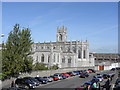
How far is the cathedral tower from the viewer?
80.5 metres

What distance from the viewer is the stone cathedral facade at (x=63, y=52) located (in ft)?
195

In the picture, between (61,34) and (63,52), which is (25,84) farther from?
(61,34)

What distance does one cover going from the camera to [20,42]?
27.9m

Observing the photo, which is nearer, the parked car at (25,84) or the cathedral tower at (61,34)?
the parked car at (25,84)

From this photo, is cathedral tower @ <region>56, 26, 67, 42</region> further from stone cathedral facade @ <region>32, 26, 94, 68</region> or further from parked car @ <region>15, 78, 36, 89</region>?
parked car @ <region>15, 78, 36, 89</region>

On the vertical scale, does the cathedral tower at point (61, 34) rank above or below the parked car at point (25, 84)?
above

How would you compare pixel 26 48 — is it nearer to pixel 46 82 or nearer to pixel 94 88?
pixel 46 82

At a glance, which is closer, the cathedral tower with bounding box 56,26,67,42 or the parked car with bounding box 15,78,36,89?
the parked car with bounding box 15,78,36,89

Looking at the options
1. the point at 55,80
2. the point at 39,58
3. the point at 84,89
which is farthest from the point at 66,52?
the point at 84,89

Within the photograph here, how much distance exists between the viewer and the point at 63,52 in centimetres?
6706

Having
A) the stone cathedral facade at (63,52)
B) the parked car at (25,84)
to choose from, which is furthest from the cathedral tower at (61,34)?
the parked car at (25,84)

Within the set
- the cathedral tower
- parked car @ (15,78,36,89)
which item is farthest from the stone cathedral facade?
parked car @ (15,78,36,89)

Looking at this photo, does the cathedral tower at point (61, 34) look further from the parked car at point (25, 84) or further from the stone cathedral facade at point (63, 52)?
the parked car at point (25, 84)

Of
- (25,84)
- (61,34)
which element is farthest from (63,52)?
(25,84)
